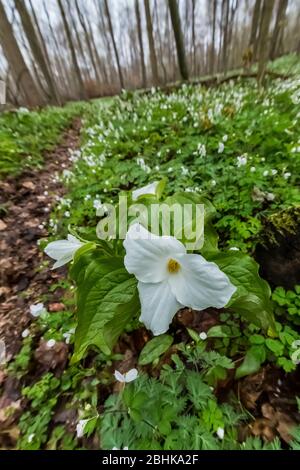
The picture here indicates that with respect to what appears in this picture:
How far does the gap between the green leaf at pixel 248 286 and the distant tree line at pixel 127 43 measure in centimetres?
402

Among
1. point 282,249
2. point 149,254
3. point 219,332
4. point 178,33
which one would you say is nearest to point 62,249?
point 149,254

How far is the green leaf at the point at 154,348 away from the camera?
1266 millimetres

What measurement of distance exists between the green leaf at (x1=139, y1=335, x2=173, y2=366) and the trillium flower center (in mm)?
590

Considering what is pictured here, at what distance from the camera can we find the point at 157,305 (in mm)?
868

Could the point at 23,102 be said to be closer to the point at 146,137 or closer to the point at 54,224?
the point at 146,137

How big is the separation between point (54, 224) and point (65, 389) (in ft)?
5.17

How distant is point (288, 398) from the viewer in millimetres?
1109

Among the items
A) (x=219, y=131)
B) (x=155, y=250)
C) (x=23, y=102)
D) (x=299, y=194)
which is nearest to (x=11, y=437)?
(x=155, y=250)

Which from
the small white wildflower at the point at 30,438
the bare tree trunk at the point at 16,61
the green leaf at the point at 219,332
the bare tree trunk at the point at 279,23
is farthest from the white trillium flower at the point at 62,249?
the bare tree trunk at the point at 16,61

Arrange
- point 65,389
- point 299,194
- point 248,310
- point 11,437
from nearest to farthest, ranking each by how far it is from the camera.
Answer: point 248,310 → point 11,437 → point 65,389 → point 299,194

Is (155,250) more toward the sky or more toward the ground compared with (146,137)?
more toward the ground

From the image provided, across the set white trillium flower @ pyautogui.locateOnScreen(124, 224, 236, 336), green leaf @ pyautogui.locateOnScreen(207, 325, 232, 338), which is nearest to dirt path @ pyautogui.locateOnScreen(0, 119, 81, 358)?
green leaf @ pyautogui.locateOnScreen(207, 325, 232, 338)

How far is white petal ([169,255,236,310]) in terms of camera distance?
0.78 metres

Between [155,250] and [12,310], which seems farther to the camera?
[12,310]
